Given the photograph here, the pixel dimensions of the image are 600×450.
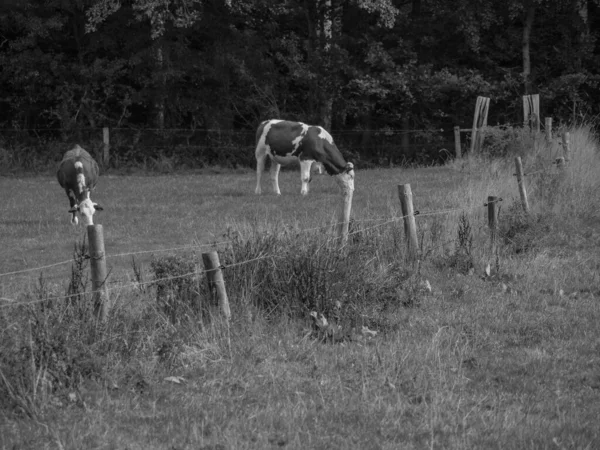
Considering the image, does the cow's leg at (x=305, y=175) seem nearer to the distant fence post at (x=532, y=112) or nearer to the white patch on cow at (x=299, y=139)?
the white patch on cow at (x=299, y=139)

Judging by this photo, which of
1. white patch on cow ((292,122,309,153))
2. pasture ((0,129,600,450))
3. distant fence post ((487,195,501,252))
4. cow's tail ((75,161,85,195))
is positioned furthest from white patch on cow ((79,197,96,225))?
white patch on cow ((292,122,309,153))

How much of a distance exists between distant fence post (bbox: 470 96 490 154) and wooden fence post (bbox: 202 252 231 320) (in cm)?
1894

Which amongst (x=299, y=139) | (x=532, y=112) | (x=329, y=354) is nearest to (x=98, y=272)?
(x=329, y=354)

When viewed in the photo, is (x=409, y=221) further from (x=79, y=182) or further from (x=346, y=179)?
(x=346, y=179)

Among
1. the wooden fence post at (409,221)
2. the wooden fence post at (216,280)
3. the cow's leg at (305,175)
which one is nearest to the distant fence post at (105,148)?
the cow's leg at (305,175)

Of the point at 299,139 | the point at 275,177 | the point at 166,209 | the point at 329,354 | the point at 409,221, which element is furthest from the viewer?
the point at 299,139

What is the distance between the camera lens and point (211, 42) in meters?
34.8

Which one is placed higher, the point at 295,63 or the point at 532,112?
the point at 295,63

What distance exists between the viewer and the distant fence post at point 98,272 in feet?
22.5

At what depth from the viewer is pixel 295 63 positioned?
33906 mm

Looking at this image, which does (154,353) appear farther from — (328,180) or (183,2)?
(183,2)

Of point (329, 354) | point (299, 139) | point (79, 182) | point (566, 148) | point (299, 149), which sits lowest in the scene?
point (329, 354)

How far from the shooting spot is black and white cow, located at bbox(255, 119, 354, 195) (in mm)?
20266

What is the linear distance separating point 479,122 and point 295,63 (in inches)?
304
